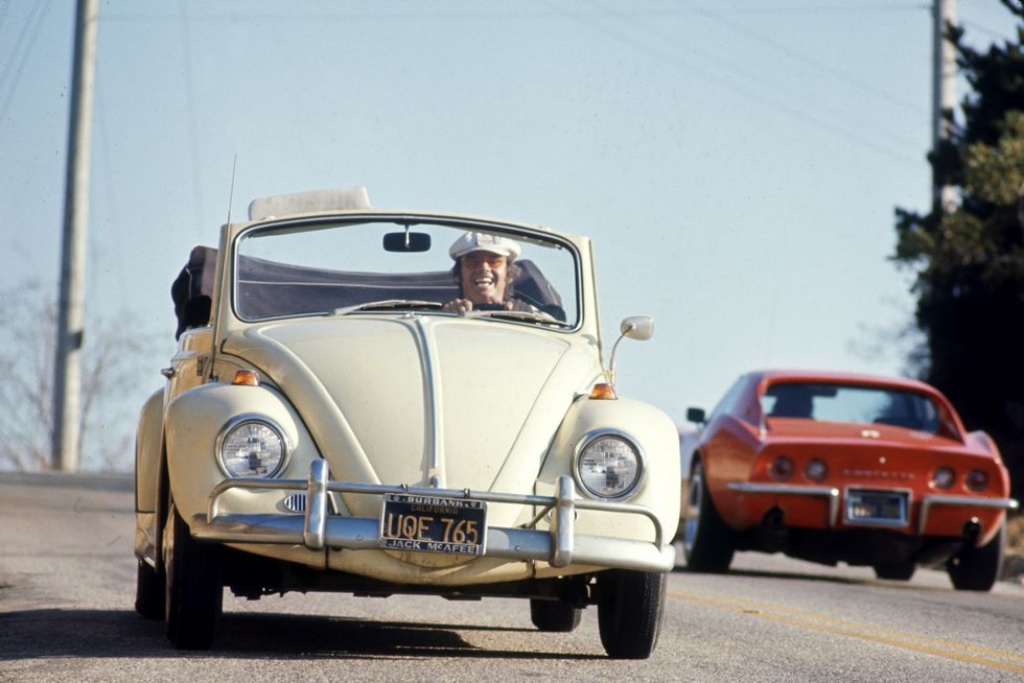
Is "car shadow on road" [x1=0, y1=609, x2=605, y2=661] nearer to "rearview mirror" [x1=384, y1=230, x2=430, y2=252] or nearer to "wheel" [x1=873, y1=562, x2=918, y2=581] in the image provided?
"rearview mirror" [x1=384, y1=230, x2=430, y2=252]

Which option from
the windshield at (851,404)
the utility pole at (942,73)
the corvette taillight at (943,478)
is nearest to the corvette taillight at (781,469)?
the windshield at (851,404)

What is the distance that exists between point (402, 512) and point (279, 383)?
905mm

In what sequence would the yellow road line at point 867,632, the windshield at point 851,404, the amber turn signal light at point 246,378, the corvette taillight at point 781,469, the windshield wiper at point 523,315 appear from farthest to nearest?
the windshield at point 851,404
the corvette taillight at point 781,469
the windshield wiper at point 523,315
the yellow road line at point 867,632
the amber turn signal light at point 246,378

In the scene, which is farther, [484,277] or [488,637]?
[484,277]

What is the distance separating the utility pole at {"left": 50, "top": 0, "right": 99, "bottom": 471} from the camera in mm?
21828

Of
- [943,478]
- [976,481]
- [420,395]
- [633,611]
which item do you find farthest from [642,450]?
[976,481]

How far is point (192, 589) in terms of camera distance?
21.2ft

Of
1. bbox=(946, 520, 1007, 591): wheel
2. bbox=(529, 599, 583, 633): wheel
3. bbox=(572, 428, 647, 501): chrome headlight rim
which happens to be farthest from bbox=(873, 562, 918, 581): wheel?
bbox=(572, 428, 647, 501): chrome headlight rim

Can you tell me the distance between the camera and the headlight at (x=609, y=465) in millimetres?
6555

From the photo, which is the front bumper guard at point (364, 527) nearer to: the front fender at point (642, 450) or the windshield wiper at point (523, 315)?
the front fender at point (642, 450)

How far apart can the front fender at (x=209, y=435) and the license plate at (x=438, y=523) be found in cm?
42

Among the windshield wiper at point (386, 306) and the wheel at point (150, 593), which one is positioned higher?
the windshield wiper at point (386, 306)

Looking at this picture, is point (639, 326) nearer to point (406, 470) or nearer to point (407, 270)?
point (407, 270)

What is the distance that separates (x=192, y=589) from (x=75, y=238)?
16.9 meters
